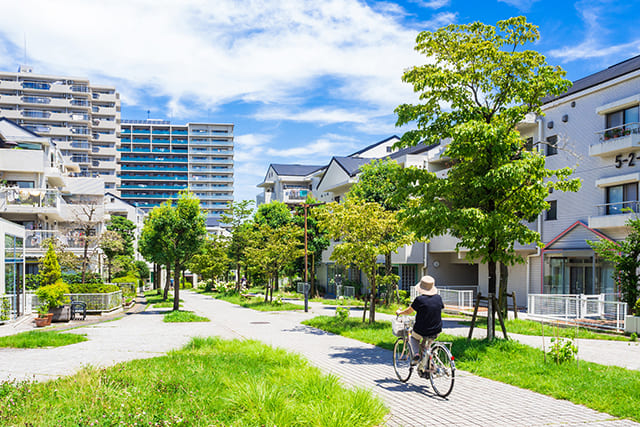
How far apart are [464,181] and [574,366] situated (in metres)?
4.70

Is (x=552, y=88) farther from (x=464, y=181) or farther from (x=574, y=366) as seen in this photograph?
(x=574, y=366)

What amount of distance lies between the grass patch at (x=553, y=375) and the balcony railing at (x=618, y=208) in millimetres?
12985

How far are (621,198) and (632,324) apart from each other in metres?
8.55

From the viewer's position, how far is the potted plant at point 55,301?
20.2 m

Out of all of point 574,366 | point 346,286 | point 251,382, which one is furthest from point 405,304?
point 251,382

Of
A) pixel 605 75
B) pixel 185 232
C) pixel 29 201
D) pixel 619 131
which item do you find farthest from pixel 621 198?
pixel 29 201

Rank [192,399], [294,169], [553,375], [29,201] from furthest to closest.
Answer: [294,169] < [29,201] < [553,375] < [192,399]

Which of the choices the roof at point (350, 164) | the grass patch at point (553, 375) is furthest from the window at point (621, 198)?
the roof at point (350, 164)

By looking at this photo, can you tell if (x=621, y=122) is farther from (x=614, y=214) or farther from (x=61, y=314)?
(x=61, y=314)

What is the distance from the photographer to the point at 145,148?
12788 centimetres

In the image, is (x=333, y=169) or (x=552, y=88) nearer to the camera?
(x=552, y=88)

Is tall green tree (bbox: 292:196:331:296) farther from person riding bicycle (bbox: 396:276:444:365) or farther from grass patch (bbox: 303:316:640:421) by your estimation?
person riding bicycle (bbox: 396:276:444:365)

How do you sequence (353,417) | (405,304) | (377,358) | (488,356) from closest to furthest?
(353,417) → (488,356) → (377,358) → (405,304)

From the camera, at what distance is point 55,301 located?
2042 cm
